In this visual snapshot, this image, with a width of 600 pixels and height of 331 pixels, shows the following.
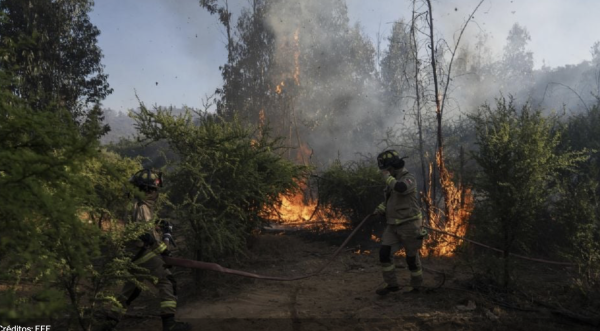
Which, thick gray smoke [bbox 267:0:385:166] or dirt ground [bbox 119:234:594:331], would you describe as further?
thick gray smoke [bbox 267:0:385:166]

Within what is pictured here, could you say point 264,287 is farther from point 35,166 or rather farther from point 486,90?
point 486,90

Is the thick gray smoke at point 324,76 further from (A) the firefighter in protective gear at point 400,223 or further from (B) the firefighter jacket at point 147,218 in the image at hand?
(B) the firefighter jacket at point 147,218

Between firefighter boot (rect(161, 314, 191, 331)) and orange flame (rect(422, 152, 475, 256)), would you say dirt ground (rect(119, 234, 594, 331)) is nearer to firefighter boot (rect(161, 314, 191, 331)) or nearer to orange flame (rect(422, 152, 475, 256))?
firefighter boot (rect(161, 314, 191, 331))

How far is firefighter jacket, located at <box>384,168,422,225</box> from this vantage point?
5.97 metres

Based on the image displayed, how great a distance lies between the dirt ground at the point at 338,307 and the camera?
4.82m

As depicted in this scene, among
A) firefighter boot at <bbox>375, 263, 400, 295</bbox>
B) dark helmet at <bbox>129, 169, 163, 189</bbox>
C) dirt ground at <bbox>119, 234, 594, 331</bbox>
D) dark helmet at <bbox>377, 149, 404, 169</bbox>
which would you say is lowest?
dirt ground at <bbox>119, 234, 594, 331</bbox>

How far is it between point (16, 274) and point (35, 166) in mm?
1520

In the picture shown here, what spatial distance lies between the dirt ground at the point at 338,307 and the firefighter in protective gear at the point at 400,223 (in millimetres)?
298

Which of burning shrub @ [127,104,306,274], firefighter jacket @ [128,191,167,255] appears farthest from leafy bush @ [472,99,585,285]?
firefighter jacket @ [128,191,167,255]

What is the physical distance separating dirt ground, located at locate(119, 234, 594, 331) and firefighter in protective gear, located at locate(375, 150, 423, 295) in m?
0.30

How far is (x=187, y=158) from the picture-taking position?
673 cm

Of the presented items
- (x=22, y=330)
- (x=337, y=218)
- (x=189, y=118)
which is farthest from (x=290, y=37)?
(x=22, y=330)

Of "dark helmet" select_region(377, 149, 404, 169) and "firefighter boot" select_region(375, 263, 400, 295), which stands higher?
"dark helmet" select_region(377, 149, 404, 169)

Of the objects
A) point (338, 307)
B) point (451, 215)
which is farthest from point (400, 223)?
point (451, 215)
